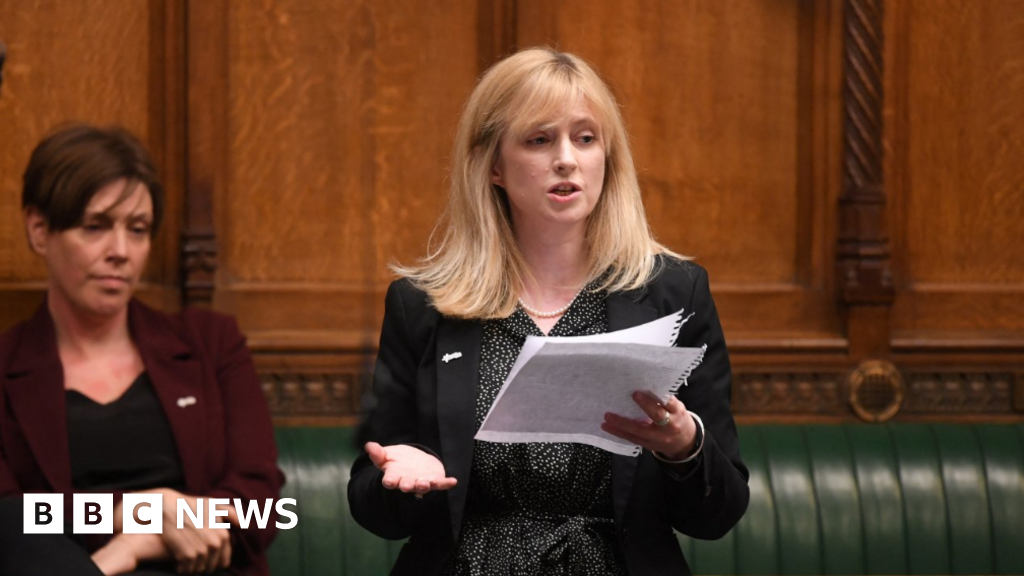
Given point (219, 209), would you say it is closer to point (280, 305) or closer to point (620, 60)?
point (280, 305)

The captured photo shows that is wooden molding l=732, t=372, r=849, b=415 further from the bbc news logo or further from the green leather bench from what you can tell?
the bbc news logo

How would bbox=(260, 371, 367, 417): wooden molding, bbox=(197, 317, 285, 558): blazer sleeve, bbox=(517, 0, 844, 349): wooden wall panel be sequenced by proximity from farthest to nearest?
bbox=(517, 0, 844, 349): wooden wall panel
bbox=(260, 371, 367, 417): wooden molding
bbox=(197, 317, 285, 558): blazer sleeve

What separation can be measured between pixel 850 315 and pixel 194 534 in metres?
2.08

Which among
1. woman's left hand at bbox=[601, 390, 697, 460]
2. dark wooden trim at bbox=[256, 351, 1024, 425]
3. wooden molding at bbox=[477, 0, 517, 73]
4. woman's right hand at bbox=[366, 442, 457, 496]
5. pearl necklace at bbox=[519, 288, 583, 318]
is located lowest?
dark wooden trim at bbox=[256, 351, 1024, 425]

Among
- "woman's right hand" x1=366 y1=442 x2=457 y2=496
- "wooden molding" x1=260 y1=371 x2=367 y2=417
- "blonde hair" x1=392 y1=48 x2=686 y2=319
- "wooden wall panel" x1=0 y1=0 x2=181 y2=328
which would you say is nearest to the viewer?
"woman's right hand" x1=366 y1=442 x2=457 y2=496

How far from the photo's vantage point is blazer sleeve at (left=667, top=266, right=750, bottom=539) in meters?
2.10

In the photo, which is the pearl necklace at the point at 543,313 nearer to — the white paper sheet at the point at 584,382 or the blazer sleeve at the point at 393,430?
the blazer sleeve at the point at 393,430

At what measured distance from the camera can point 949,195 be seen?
426cm

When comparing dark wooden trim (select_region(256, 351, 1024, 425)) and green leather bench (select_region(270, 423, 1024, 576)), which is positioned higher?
dark wooden trim (select_region(256, 351, 1024, 425))

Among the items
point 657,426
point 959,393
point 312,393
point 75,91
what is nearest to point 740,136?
point 959,393

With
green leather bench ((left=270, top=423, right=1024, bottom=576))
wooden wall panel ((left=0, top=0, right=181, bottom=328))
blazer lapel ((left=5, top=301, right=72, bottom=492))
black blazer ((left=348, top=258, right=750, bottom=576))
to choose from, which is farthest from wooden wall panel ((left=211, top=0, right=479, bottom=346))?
black blazer ((left=348, top=258, right=750, bottom=576))

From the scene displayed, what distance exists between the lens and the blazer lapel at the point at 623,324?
7.08 ft

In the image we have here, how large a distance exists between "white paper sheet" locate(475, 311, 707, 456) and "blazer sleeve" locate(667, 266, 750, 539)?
0.13 meters

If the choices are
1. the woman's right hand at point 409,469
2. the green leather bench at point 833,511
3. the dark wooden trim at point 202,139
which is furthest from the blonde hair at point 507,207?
the dark wooden trim at point 202,139
